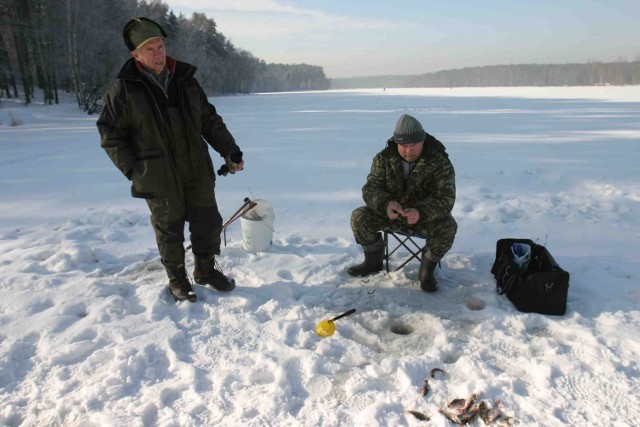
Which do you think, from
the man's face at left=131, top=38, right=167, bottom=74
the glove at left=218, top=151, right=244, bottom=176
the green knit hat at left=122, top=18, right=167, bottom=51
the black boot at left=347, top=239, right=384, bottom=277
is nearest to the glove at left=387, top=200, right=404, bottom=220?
the black boot at left=347, top=239, right=384, bottom=277

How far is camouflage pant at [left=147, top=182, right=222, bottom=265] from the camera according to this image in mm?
2998

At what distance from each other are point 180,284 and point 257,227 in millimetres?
1013

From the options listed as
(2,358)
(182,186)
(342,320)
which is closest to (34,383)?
(2,358)

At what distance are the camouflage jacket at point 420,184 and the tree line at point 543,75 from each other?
403ft

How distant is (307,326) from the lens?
291cm

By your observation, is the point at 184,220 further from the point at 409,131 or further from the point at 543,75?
the point at 543,75

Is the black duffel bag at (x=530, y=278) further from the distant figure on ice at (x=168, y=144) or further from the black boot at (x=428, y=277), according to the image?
the distant figure on ice at (x=168, y=144)

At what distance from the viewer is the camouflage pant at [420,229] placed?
330 centimetres

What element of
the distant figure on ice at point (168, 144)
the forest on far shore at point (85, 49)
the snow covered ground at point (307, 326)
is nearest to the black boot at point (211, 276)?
the distant figure on ice at point (168, 144)

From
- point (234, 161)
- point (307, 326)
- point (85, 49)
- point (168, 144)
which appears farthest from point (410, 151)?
point (85, 49)

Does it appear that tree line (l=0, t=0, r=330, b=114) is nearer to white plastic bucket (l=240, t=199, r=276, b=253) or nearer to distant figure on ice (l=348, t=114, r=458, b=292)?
white plastic bucket (l=240, t=199, r=276, b=253)

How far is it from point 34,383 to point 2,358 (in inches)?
14.6

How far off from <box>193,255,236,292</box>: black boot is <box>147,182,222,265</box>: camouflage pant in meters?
0.06

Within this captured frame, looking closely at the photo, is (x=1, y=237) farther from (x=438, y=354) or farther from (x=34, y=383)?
(x=438, y=354)
